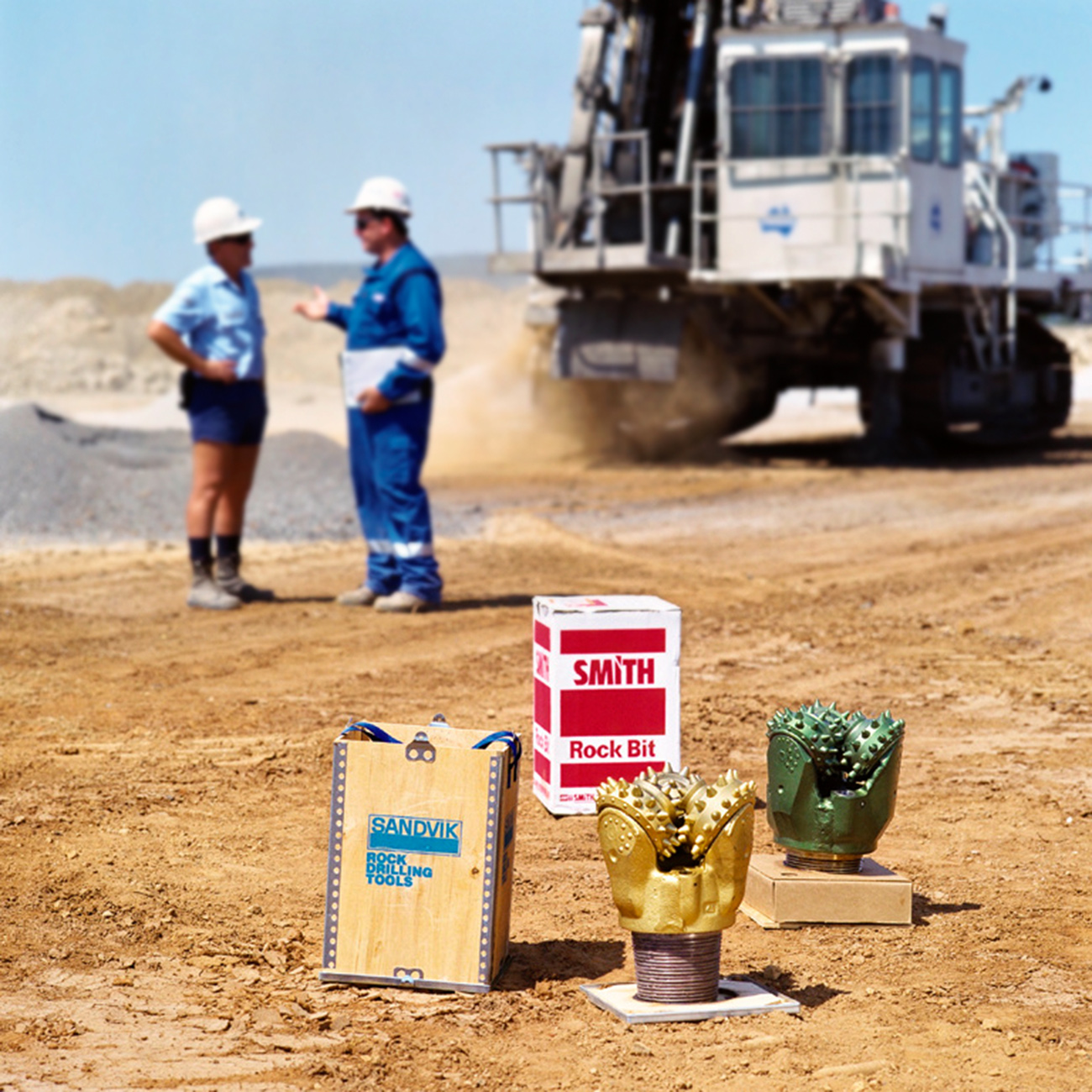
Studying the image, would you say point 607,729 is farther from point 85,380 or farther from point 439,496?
point 85,380

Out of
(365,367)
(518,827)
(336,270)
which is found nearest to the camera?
(518,827)

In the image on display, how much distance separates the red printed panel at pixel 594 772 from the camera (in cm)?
543

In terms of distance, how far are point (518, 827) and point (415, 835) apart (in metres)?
1.51

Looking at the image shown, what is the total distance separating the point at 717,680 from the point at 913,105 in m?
11.9

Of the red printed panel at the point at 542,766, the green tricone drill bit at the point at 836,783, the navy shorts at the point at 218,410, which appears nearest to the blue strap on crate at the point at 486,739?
the green tricone drill bit at the point at 836,783

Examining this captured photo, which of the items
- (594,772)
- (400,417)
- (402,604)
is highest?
(400,417)

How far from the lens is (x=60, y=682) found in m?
7.49

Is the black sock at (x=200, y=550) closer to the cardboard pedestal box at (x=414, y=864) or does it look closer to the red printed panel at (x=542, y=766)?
the red printed panel at (x=542, y=766)

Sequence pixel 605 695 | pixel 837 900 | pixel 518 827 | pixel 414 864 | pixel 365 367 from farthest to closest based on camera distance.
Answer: pixel 365 367, pixel 605 695, pixel 518 827, pixel 837 900, pixel 414 864

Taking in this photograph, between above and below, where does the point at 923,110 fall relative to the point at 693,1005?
above

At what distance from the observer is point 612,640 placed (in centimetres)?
542

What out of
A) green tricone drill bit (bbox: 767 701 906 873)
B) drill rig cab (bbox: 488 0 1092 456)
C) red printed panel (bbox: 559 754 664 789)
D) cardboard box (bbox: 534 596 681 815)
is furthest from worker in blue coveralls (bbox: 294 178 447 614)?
drill rig cab (bbox: 488 0 1092 456)

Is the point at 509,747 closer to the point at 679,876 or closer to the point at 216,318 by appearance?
the point at 679,876

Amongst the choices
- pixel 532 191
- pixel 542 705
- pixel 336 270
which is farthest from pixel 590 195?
pixel 336 270
